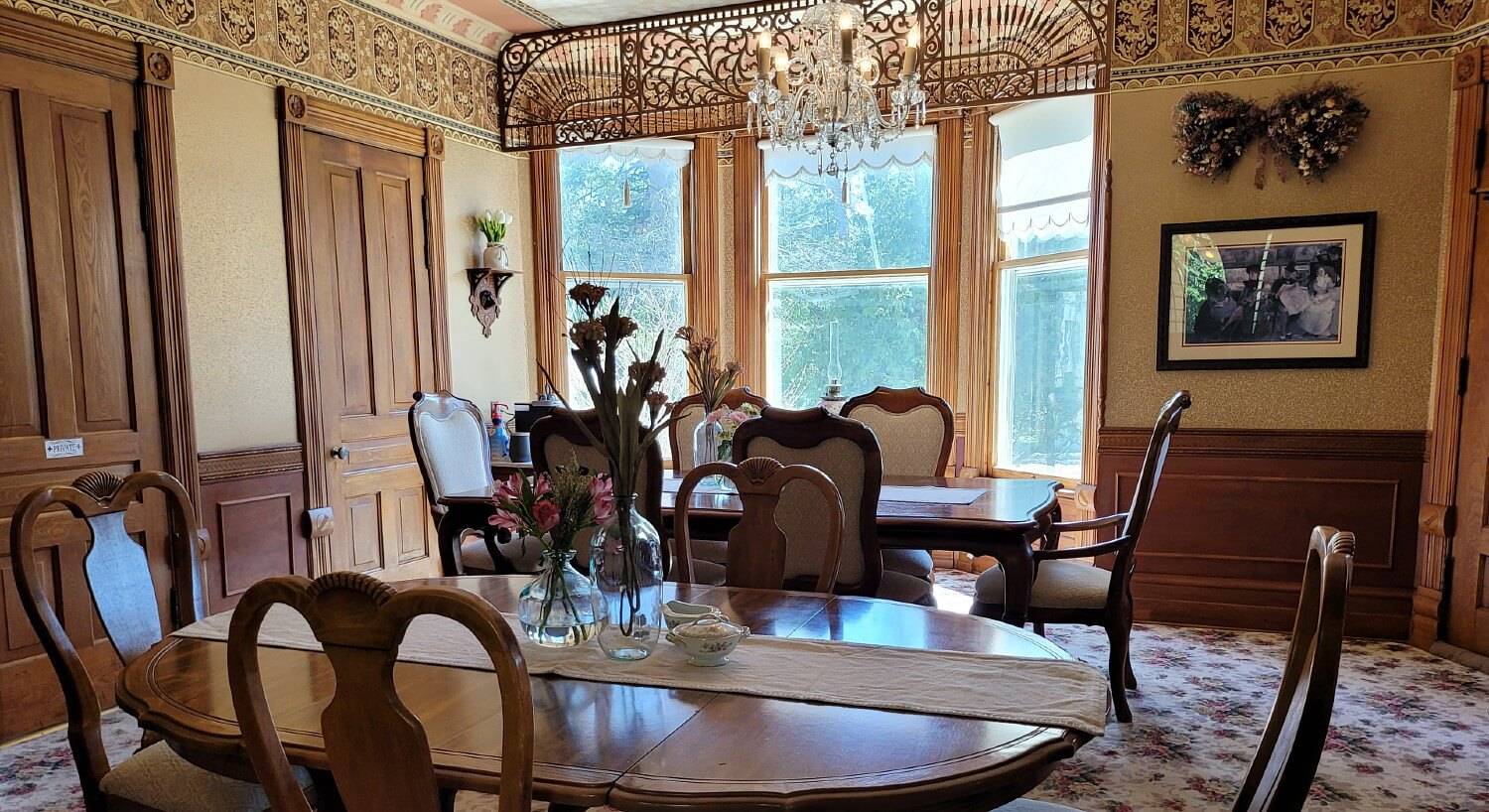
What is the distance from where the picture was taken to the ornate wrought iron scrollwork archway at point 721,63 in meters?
4.09

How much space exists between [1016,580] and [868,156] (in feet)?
10.5

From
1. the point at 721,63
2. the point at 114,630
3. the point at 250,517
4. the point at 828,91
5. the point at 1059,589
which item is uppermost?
the point at 721,63

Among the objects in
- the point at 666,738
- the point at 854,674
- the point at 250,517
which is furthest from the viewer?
the point at 250,517

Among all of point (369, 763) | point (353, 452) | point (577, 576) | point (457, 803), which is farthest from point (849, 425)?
point (353, 452)

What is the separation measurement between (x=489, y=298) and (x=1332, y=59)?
4.21 meters

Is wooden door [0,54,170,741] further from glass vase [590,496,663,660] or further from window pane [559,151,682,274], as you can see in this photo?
window pane [559,151,682,274]

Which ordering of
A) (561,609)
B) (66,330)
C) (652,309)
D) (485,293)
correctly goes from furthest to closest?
(652,309)
(485,293)
(66,330)
(561,609)

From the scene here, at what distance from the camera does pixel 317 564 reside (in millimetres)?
3936

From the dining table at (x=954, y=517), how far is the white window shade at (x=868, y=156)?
2297mm

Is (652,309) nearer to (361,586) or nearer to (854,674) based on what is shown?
(854,674)

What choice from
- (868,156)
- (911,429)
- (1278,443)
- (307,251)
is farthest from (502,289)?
(1278,443)

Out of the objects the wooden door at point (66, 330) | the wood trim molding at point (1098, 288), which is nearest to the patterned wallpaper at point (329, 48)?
the wooden door at point (66, 330)

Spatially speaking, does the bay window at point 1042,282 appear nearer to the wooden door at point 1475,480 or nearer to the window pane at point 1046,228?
the window pane at point 1046,228

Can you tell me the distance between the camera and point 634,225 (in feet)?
18.0
